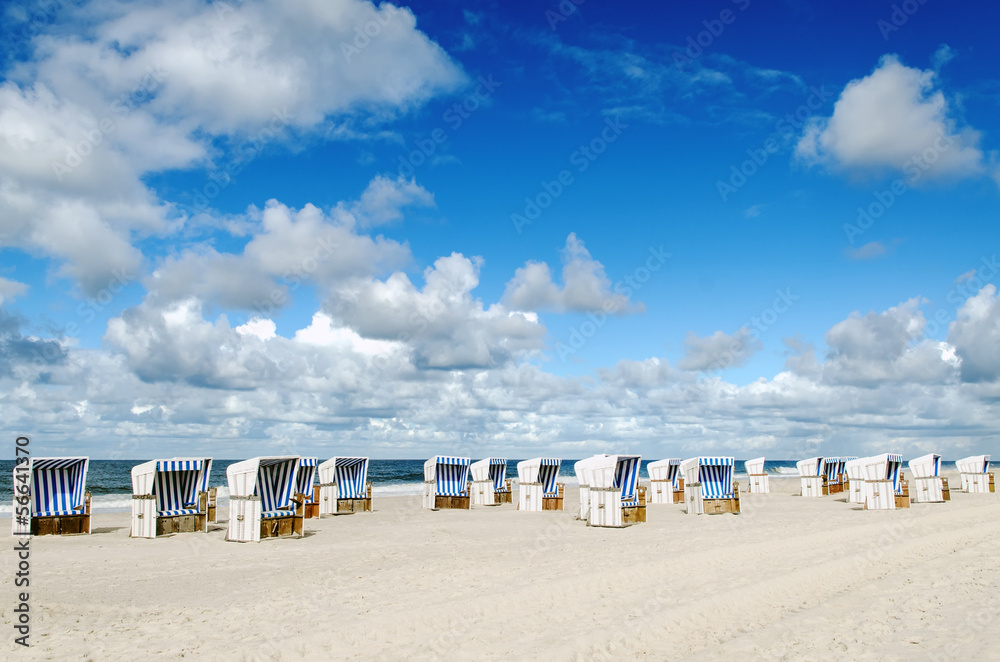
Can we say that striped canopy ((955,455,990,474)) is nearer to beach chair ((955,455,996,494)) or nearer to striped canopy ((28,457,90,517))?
beach chair ((955,455,996,494))

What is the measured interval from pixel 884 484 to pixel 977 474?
469 inches

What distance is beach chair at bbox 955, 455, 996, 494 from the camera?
2998 cm

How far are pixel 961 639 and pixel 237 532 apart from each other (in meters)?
13.3

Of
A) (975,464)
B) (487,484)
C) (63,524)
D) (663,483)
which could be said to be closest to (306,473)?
(63,524)

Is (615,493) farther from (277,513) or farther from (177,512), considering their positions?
(177,512)

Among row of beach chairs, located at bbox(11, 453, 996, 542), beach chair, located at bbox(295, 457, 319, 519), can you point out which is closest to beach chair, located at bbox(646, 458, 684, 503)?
row of beach chairs, located at bbox(11, 453, 996, 542)

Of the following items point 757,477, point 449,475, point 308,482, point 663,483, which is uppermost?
point 308,482

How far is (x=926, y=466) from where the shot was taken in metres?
25.0

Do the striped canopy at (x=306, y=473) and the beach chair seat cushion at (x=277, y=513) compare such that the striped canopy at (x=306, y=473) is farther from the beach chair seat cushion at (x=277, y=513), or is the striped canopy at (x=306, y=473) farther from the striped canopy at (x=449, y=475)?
the striped canopy at (x=449, y=475)

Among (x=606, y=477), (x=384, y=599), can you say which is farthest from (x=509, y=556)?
(x=606, y=477)

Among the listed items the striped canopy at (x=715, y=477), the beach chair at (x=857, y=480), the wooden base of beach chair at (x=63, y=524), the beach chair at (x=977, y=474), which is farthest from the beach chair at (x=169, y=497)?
the beach chair at (x=977, y=474)

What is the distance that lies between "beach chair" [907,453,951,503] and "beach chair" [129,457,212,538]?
23921mm

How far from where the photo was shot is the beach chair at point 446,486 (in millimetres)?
24422

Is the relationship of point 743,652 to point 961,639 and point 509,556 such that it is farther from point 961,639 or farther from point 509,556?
point 509,556
